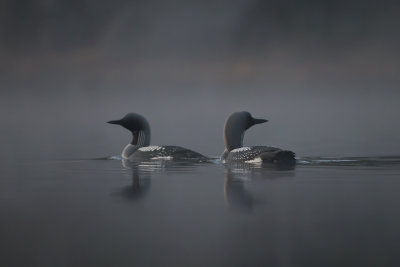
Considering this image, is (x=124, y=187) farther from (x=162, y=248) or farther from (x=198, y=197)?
(x=162, y=248)

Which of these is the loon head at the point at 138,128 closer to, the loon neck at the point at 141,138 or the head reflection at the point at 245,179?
the loon neck at the point at 141,138

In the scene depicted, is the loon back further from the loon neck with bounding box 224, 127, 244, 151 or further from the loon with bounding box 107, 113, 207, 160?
the loon with bounding box 107, 113, 207, 160

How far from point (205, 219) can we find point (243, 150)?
460 centimetres

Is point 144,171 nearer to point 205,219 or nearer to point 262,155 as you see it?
point 262,155

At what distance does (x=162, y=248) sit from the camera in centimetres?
397

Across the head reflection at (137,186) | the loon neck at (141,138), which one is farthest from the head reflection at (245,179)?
the loon neck at (141,138)

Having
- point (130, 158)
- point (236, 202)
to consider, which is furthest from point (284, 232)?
point (130, 158)

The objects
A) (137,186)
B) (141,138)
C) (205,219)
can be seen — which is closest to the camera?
(205,219)

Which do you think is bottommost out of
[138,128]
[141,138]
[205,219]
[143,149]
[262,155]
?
[205,219]

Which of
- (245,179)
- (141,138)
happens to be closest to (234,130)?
(141,138)

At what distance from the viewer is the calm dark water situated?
150 inches

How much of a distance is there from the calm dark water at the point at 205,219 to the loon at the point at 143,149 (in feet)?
7.36

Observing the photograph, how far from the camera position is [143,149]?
11320 mm

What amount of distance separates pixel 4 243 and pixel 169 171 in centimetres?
456
